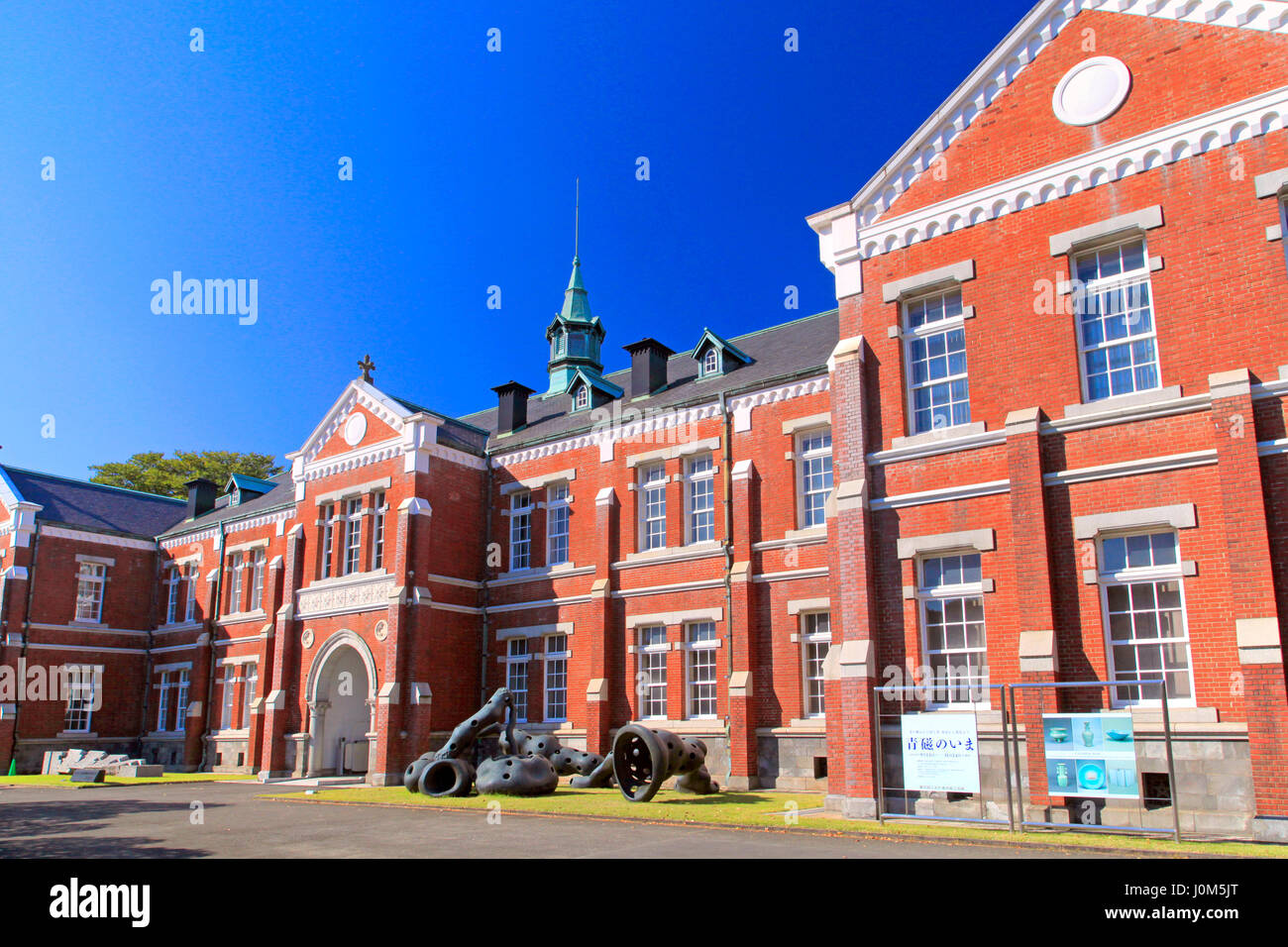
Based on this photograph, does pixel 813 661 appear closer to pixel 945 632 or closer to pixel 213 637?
pixel 945 632

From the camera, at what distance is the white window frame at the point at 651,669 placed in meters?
24.4

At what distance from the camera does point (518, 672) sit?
92.0 feet

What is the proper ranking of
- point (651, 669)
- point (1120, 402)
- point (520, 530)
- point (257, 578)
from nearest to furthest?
point (1120, 402) < point (651, 669) < point (520, 530) < point (257, 578)

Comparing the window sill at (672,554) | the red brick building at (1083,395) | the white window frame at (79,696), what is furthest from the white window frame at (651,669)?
Answer: the white window frame at (79,696)

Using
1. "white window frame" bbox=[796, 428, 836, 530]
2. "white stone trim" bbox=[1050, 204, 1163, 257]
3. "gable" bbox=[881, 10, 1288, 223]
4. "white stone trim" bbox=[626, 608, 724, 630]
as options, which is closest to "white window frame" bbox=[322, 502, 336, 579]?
"white stone trim" bbox=[626, 608, 724, 630]

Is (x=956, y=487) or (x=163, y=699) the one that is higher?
(x=956, y=487)

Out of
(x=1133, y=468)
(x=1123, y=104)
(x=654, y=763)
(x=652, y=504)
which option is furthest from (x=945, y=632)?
(x=652, y=504)

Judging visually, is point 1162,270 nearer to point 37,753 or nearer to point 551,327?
point 551,327

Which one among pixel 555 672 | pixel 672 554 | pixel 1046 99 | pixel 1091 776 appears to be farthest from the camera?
pixel 555 672

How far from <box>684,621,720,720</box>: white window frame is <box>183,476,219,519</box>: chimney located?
2921 centimetres

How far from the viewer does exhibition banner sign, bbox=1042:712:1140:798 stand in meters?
12.3

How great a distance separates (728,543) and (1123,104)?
41.7 feet

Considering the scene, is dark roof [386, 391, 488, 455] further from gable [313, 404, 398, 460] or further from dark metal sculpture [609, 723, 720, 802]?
dark metal sculpture [609, 723, 720, 802]
